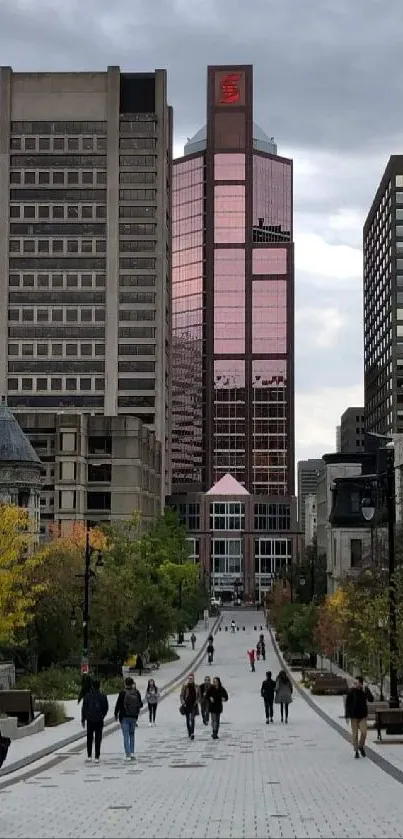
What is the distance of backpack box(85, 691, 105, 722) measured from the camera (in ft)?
81.1

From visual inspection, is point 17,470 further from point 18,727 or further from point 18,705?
point 18,727

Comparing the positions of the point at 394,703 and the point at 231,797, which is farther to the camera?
the point at 394,703

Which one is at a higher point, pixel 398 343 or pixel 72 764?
pixel 398 343

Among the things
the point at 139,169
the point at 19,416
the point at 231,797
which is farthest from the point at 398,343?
A: the point at 231,797

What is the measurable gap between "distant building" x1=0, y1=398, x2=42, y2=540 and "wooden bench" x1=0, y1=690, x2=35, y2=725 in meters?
55.2

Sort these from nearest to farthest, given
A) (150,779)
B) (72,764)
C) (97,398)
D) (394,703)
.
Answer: (150,779) < (72,764) < (394,703) < (97,398)

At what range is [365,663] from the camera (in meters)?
39.8

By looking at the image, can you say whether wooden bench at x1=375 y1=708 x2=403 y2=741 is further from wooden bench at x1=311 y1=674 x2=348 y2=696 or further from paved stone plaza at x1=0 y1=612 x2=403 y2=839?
wooden bench at x1=311 y1=674 x2=348 y2=696

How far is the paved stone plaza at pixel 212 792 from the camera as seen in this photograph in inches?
656

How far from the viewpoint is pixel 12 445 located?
90188 mm

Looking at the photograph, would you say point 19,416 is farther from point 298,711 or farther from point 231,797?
point 231,797

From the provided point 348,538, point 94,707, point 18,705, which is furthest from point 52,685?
point 348,538

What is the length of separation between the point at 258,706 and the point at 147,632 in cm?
2446

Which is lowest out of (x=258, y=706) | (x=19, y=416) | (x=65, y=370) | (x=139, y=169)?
(x=258, y=706)
